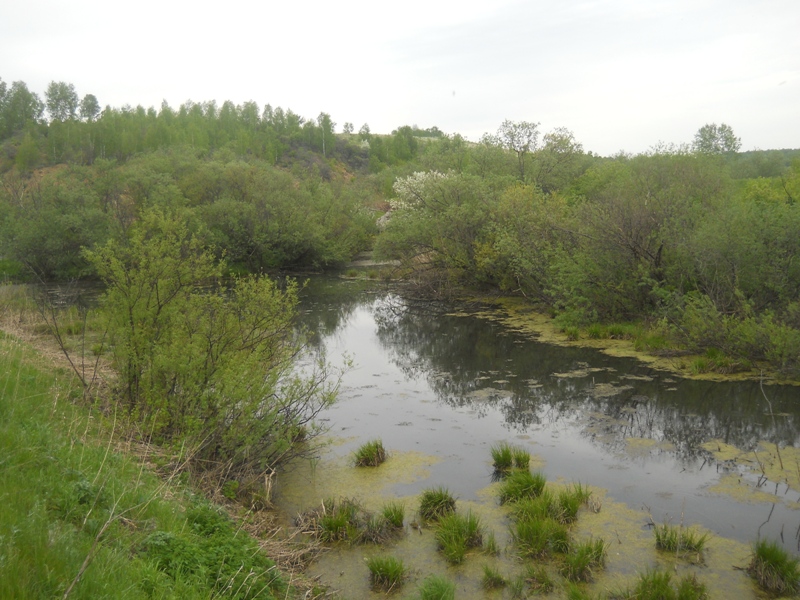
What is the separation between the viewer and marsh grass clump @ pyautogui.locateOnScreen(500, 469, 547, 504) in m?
7.54

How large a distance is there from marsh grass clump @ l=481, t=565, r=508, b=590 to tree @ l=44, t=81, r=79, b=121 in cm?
9373

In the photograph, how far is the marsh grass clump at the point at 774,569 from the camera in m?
5.55

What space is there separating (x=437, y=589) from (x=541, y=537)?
147 cm

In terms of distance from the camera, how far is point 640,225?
16.3 meters

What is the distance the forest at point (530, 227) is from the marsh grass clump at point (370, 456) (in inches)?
186

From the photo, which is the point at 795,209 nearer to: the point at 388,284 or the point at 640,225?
the point at 640,225

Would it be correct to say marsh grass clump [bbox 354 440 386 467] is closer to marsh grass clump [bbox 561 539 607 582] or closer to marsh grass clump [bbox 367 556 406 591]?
marsh grass clump [bbox 367 556 406 591]

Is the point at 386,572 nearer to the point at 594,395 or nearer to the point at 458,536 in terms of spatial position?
the point at 458,536

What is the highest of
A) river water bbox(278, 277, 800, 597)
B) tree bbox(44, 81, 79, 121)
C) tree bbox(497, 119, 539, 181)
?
tree bbox(44, 81, 79, 121)

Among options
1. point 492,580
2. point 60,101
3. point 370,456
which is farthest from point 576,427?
point 60,101

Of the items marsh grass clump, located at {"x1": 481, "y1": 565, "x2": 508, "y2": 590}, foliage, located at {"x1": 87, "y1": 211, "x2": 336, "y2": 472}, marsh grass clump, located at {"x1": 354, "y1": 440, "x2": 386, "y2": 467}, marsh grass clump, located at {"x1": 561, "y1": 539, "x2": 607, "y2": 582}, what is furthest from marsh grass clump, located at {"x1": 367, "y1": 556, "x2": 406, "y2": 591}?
marsh grass clump, located at {"x1": 354, "y1": 440, "x2": 386, "y2": 467}

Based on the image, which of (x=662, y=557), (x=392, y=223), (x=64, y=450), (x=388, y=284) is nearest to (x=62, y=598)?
(x=64, y=450)

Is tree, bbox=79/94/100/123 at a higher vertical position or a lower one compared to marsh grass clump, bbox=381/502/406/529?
higher

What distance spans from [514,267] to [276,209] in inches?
738
